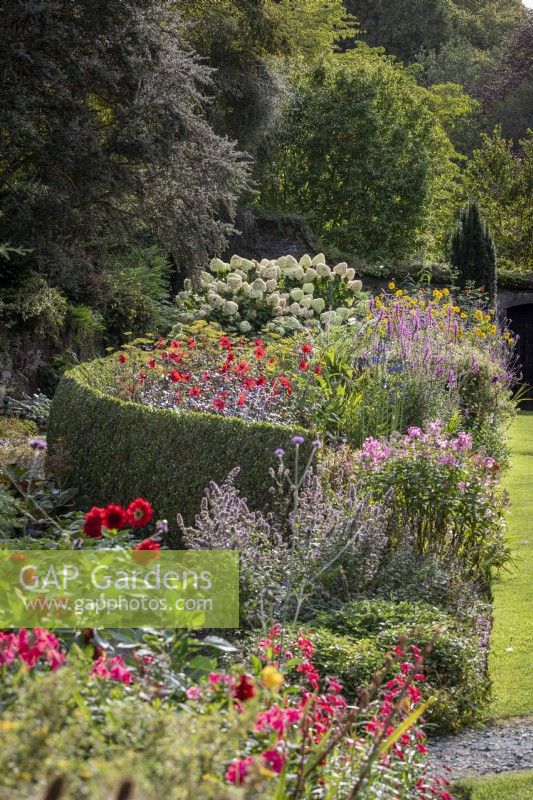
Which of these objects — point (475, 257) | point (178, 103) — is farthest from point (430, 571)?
point (475, 257)

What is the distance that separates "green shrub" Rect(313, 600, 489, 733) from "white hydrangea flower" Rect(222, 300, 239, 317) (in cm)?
846

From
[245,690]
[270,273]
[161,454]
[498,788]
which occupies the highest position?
[245,690]

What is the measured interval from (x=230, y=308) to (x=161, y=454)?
7035 mm

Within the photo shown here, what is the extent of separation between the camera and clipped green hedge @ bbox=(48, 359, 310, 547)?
5707mm

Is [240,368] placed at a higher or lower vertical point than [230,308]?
higher

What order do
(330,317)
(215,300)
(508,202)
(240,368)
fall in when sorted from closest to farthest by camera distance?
(240,368)
(330,317)
(215,300)
(508,202)

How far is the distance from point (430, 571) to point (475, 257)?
13.3 m

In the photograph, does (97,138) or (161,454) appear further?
(97,138)

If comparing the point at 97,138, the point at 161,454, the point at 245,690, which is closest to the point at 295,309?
the point at 97,138

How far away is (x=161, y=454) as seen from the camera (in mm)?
6078

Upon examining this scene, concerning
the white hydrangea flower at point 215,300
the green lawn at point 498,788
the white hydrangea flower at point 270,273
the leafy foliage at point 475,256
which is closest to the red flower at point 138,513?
the green lawn at point 498,788

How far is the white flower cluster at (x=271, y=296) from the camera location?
1297cm

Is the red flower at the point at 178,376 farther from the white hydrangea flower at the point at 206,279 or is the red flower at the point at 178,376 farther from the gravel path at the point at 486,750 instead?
the white hydrangea flower at the point at 206,279

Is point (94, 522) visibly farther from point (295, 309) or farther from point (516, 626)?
point (295, 309)
